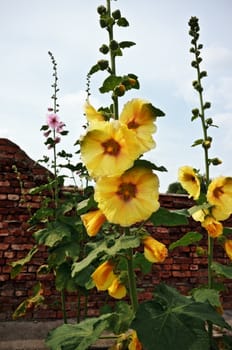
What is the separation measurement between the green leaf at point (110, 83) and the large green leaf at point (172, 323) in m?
0.66

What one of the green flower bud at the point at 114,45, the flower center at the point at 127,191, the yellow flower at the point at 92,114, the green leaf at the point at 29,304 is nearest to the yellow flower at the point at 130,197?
the flower center at the point at 127,191

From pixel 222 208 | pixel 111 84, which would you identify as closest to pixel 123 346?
pixel 222 208

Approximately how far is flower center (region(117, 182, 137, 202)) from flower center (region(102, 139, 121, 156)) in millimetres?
99

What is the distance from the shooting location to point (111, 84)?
1.29 metres

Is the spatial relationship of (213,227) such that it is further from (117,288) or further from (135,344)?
(135,344)

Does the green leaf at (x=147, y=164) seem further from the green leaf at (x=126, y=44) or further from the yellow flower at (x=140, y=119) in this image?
the green leaf at (x=126, y=44)

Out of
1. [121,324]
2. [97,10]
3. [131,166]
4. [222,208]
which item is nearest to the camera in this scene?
[131,166]

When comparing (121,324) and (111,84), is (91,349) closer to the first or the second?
(121,324)

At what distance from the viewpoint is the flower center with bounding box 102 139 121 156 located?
112cm

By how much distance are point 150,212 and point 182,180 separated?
0.68 meters

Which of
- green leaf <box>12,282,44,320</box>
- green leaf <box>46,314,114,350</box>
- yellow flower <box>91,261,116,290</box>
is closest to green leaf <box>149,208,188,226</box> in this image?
yellow flower <box>91,261,116,290</box>

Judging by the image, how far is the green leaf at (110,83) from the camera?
4.19ft

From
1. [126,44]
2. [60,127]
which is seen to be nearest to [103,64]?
[126,44]

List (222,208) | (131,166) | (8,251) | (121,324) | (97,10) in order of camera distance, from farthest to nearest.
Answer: (8,251) < (222,208) < (97,10) < (121,324) < (131,166)
